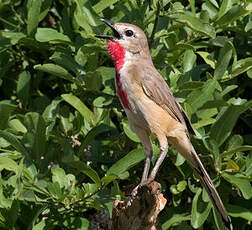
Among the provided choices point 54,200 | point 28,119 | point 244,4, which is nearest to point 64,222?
point 54,200

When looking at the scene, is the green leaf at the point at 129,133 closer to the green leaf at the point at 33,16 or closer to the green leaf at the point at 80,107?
the green leaf at the point at 80,107

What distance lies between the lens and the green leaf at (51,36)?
574 centimetres

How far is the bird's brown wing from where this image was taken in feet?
17.6

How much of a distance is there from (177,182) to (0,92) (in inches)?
70.9

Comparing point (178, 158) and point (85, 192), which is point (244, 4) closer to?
point (178, 158)

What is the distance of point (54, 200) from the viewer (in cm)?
523

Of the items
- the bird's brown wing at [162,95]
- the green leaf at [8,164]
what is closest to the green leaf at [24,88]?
the green leaf at [8,164]

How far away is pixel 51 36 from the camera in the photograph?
18.8ft

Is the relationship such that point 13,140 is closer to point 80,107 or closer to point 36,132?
point 36,132

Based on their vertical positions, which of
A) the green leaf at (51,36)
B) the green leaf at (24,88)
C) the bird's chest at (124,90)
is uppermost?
the bird's chest at (124,90)

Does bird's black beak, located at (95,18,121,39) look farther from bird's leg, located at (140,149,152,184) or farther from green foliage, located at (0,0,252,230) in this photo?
bird's leg, located at (140,149,152,184)

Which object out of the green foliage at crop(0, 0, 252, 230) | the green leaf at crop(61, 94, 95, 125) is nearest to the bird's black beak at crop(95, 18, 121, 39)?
the green foliage at crop(0, 0, 252, 230)

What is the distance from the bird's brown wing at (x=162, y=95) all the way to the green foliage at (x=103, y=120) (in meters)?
0.08

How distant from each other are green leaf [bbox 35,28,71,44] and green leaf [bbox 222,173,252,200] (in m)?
1.54
